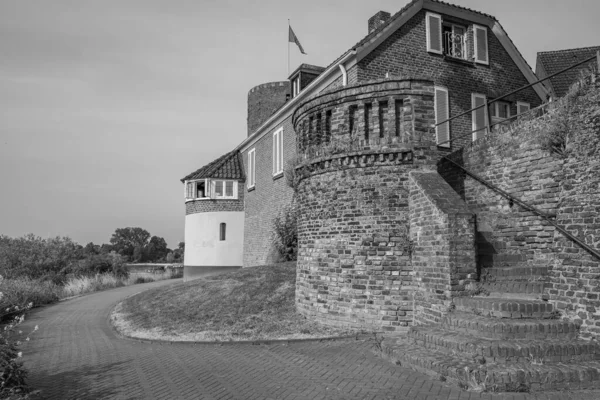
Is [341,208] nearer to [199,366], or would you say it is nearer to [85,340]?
[199,366]

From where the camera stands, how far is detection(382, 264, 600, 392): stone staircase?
200 inches

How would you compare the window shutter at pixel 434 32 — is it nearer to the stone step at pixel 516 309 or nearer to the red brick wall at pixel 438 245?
the red brick wall at pixel 438 245

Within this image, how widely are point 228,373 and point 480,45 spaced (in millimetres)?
16407

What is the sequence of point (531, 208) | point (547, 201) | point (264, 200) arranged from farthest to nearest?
1. point (264, 200)
2. point (531, 208)
3. point (547, 201)

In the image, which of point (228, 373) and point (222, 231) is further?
point (222, 231)

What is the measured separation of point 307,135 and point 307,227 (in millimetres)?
2013

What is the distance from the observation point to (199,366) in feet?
24.4

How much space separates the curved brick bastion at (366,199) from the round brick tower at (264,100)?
17.4m

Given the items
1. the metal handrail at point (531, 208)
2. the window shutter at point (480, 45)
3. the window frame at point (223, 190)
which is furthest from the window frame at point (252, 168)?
the metal handrail at point (531, 208)

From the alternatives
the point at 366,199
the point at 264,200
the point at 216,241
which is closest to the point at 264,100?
the point at 264,200

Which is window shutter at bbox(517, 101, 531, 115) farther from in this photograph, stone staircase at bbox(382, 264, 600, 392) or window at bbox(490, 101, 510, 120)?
stone staircase at bbox(382, 264, 600, 392)

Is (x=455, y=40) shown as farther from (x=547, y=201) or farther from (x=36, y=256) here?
(x=36, y=256)

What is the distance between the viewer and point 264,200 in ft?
76.1

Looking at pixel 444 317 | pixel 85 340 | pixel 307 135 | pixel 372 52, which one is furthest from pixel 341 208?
pixel 372 52
